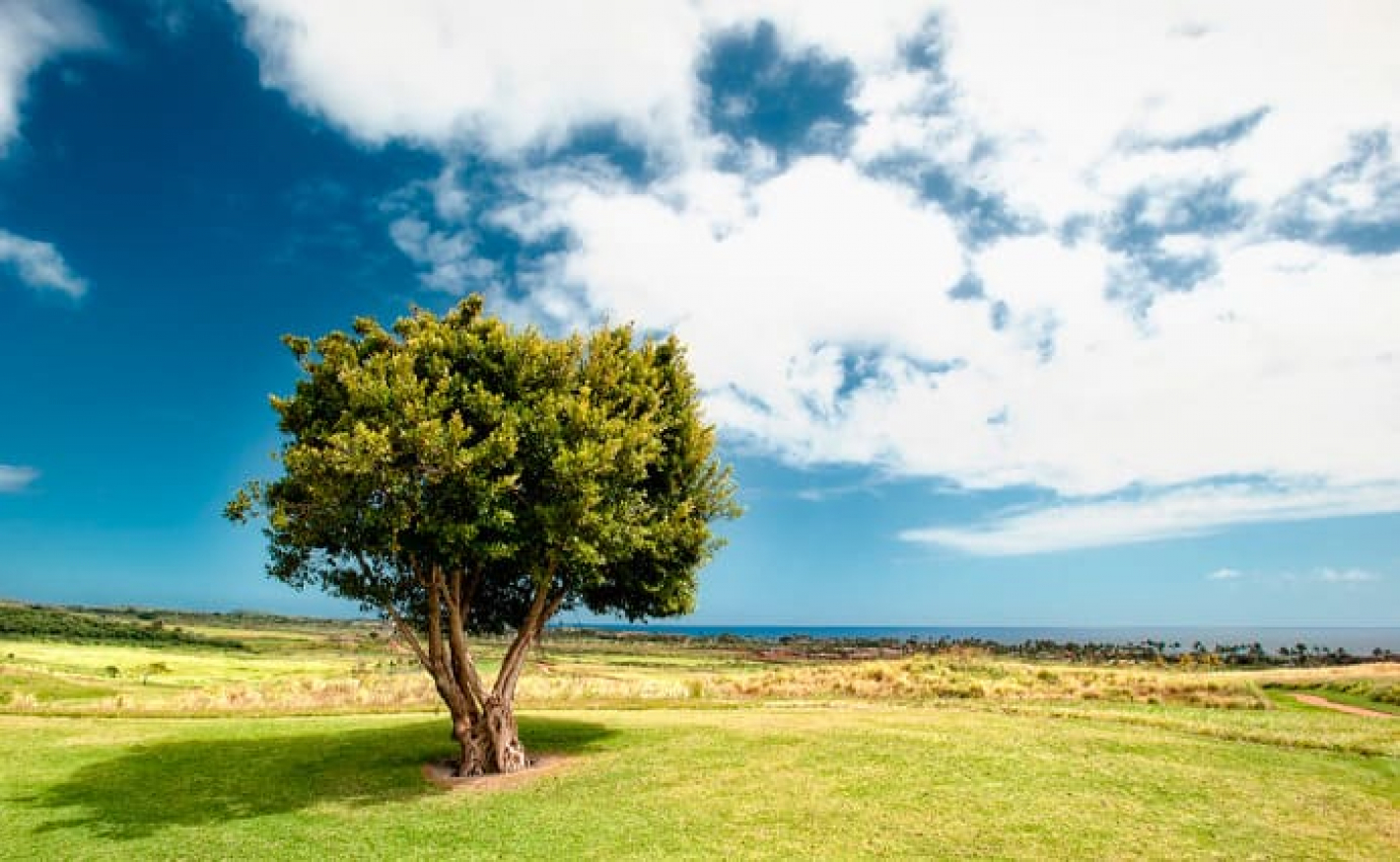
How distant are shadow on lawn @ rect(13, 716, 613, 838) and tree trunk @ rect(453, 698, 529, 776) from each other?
1.33 meters

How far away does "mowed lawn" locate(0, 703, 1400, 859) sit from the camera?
44.8 feet

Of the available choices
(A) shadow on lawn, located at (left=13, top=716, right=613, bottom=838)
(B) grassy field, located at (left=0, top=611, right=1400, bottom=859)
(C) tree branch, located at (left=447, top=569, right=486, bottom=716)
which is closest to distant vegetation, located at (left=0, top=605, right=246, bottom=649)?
(B) grassy field, located at (left=0, top=611, right=1400, bottom=859)

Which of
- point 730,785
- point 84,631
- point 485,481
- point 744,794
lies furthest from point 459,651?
point 84,631

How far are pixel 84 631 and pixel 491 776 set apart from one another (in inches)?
5815

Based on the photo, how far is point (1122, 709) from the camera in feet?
102

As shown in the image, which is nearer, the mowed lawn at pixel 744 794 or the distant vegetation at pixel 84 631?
the mowed lawn at pixel 744 794

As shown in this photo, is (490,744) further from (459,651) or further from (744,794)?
(744,794)

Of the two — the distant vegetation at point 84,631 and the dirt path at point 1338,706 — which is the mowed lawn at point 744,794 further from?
the distant vegetation at point 84,631

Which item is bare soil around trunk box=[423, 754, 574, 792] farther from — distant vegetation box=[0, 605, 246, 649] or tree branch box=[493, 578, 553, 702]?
distant vegetation box=[0, 605, 246, 649]

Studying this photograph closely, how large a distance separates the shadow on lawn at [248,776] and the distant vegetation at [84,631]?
119170 mm

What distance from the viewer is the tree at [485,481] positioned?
58.7ft

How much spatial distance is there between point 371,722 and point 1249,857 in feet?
88.7

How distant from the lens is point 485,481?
699 inches

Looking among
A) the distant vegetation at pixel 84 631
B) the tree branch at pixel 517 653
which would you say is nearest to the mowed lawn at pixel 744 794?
the tree branch at pixel 517 653
